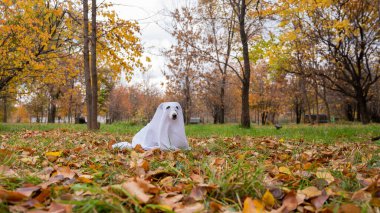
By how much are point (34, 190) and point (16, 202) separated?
205mm

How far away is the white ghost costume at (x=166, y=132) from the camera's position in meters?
4.45

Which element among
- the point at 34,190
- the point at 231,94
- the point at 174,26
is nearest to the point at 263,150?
the point at 34,190

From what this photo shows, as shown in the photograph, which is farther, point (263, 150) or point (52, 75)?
point (52, 75)

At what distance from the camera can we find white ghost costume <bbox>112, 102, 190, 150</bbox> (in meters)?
4.45

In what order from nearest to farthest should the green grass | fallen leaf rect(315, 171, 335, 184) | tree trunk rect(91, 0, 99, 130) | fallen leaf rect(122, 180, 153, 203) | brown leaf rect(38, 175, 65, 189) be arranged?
fallen leaf rect(122, 180, 153, 203), brown leaf rect(38, 175, 65, 189), fallen leaf rect(315, 171, 335, 184), the green grass, tree trunk rect(91, 0, 99, 130)

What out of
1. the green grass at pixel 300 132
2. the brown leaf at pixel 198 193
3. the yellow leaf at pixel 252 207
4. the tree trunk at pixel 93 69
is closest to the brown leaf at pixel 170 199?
the brown leaf at pixel 198 193

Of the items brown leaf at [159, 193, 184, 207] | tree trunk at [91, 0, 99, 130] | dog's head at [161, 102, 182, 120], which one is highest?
tree trunk at [91, 0, 99, 130]

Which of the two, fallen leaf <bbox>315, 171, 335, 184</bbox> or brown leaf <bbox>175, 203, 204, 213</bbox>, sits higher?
fallen leaf <bbox>315, 171, 335, 184</bbox>

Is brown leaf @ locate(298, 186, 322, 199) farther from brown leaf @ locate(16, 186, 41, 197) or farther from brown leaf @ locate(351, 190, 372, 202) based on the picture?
brown leaf @ locate(16, 186, 41, 197)

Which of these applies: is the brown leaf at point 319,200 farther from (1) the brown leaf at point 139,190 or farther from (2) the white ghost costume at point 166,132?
(2) the white ghost costume at point 166,132

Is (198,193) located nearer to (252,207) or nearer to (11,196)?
(252,207)

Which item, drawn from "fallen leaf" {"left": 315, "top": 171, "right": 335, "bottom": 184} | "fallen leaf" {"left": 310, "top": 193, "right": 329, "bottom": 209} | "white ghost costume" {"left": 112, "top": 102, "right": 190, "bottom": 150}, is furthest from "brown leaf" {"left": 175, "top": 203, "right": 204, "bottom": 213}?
"white ghost costume" {"left": 112, "top": 102, "right": 190, "bottom": 150}

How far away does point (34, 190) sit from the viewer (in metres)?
1.68

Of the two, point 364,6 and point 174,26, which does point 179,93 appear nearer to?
point 174,26
